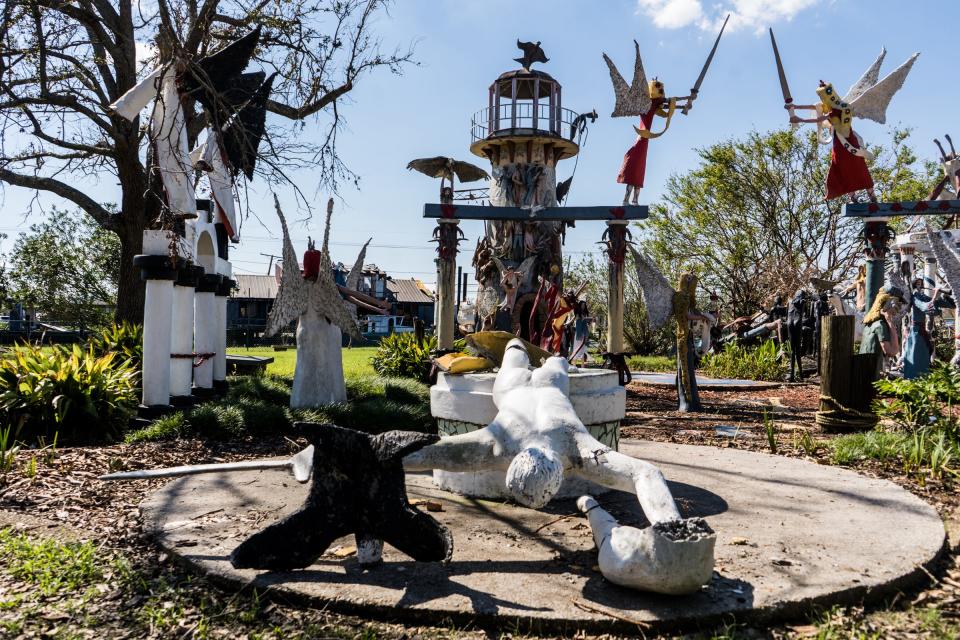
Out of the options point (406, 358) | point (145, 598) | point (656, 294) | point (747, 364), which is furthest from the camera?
point (747, 364)

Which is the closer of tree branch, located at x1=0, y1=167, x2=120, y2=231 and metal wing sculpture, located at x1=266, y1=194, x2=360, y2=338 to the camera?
metal wing sculpture, located at x1=266, y1=194, x2=360, y2=338

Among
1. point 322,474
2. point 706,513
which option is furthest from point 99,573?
point 706,513

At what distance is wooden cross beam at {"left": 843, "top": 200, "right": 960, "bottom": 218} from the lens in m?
12.6

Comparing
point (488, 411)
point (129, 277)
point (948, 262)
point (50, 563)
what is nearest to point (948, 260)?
point (948, 262)

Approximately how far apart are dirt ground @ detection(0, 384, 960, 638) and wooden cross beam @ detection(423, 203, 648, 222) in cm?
714

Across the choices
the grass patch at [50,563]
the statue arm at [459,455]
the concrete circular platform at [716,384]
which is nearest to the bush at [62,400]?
the grass patch at [50,563]

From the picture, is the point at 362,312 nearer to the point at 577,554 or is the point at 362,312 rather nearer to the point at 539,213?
the point at 539,213

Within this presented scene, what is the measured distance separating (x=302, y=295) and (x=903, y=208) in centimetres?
1098

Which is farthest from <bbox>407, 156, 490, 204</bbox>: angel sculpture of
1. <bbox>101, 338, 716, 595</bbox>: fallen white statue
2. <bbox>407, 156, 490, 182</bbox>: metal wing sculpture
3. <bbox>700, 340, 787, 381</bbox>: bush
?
<bbox>101, 338, 716, 595</bbox>: fallen white statue

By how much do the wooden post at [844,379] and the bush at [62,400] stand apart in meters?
7.80

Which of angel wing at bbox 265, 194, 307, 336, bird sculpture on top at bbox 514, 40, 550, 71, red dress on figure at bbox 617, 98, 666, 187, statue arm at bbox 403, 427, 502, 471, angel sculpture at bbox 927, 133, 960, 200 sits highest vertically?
bird sculpture on top at bbox 514, 40, 550, 71

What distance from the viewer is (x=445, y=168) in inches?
763

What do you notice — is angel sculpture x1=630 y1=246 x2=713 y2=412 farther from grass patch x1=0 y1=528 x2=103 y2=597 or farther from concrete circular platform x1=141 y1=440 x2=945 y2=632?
grass patch x1=0 y1=528 x2=103 y2=597

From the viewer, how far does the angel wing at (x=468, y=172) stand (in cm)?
1983
